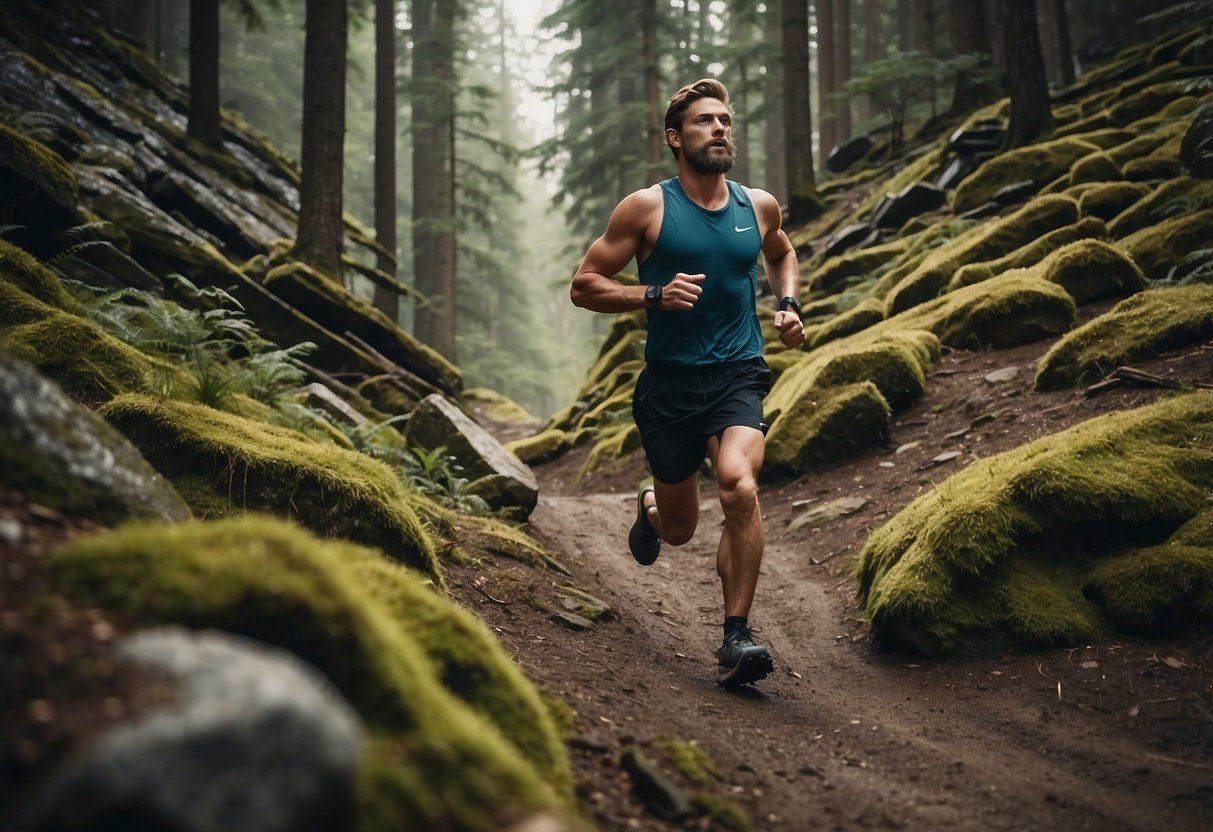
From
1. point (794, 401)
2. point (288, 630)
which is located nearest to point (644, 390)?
point (288, 630)

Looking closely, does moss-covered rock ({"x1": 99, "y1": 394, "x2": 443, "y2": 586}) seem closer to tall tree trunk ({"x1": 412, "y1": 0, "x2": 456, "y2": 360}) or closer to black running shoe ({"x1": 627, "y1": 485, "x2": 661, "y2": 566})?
black running shoe ({"x1": 627, "y1": 485, "x2": 661, "y2": 566})

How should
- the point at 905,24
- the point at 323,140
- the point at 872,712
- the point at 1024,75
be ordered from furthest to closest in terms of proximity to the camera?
the point at 905,24, the point at 1024,75, the point at 323,140, the point at 872,712

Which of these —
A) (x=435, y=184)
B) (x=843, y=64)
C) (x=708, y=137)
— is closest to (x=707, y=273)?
(x=708, y=137)

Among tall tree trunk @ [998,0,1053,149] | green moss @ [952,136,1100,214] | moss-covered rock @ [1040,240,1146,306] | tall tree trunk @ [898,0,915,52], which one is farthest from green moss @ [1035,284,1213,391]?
tall tree trunk @ [898,0,915,52]

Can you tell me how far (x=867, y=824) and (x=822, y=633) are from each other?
2.94 metres

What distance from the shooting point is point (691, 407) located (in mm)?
4715

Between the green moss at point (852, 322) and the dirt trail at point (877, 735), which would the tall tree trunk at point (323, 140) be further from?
the dirt trail at point (877, 735)

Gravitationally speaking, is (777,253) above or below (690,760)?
above

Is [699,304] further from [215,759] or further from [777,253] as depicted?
[215,759]

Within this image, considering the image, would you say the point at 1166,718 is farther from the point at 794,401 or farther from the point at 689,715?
the point at 794,401

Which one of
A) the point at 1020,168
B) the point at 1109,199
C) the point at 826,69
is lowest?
the point at 1109,199

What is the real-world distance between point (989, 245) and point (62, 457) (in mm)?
10856

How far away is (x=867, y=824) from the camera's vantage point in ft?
8.64

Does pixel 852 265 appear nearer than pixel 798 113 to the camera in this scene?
Yes
